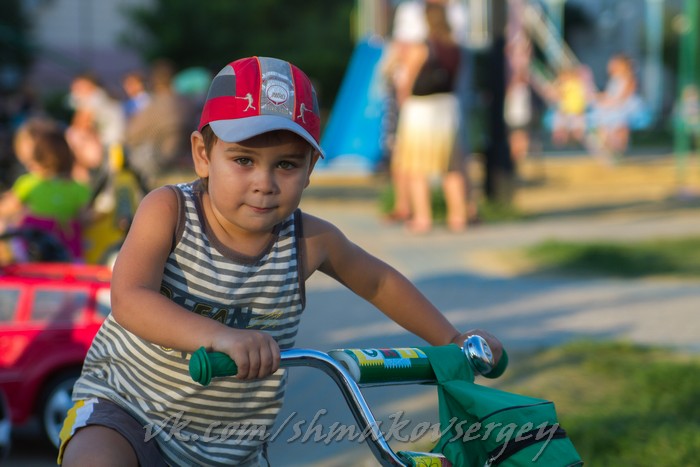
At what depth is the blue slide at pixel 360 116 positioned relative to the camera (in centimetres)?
1412

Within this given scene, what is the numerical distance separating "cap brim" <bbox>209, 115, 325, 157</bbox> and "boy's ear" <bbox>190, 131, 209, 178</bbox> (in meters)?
0.21

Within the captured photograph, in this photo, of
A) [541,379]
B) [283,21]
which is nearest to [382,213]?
[541,379]

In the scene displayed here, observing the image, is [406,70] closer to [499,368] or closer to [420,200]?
[420,200]

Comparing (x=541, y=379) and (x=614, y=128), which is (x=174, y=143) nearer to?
(x=541, y=379)

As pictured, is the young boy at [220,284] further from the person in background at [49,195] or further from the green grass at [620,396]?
the person in background at [49,195]

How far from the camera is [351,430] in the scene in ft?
10.1

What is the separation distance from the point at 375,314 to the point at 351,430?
13.9 ft

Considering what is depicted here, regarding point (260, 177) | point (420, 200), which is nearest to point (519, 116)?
point (420, 200)

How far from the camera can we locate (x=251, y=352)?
2.25 meters

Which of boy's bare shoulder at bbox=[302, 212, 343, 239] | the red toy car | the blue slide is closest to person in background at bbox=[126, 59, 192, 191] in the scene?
the red toy car

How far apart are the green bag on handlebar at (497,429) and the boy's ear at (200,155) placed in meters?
0.82

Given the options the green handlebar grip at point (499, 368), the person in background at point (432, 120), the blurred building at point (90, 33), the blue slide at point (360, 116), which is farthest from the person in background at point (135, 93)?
the blurred building at point (90, 33)

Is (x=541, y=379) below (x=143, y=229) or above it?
below

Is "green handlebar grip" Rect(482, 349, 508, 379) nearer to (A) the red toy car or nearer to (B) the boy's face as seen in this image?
(B) the boy's face
